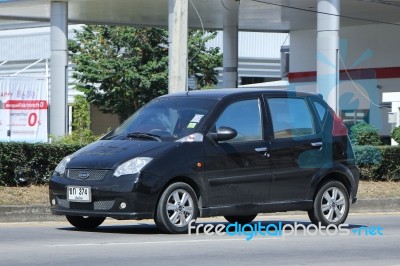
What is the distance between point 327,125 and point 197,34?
1199 inches

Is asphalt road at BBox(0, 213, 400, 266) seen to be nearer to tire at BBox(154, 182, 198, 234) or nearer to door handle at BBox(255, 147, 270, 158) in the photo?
tire at BBox(154, 182, 198, 234)

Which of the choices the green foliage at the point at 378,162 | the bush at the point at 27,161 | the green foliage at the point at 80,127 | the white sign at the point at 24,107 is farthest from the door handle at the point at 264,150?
the white sign at the point at 24,107

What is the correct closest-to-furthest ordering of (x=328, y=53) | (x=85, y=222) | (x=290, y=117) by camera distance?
(x=85, y=222)
(x=290, y=117)
(x=328, y=53)

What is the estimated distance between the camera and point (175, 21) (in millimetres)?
21578

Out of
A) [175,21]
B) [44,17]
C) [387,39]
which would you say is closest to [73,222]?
[175,21]

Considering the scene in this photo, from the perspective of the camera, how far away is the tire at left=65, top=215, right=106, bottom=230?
1352 centimetres

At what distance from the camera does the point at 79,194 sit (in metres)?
12.6

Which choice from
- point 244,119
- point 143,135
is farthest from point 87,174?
point 244,119

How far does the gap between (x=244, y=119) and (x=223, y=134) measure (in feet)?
2.27

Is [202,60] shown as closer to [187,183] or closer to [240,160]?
[240,160]

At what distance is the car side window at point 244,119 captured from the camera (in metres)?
13.3

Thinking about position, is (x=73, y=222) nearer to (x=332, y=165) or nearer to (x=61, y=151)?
(x=332, y=165)

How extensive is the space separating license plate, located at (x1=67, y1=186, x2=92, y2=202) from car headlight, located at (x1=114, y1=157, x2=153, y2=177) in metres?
0.45

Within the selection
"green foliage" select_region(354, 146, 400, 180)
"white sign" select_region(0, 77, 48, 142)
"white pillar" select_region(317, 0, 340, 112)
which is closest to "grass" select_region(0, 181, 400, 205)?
"green foliage" select_region(354, 146, 400, 180)
